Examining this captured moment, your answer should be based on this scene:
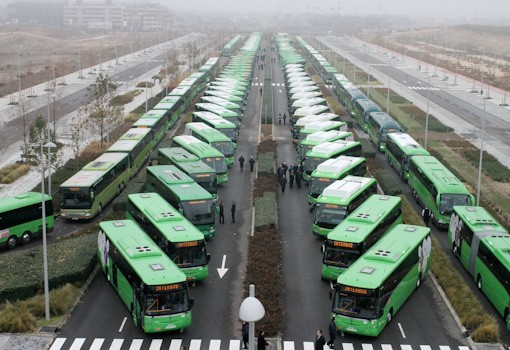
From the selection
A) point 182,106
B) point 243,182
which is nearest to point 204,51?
point 182,106

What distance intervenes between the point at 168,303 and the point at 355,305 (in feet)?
26.7

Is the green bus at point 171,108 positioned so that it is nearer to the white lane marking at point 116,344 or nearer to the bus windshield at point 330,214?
the bus windshield at point 330,214

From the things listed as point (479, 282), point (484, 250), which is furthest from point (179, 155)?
point (484, 250)

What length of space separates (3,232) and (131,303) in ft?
43.4

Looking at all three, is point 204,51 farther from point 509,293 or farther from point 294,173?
point 509,293

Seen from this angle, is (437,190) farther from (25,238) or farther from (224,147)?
(25,238)

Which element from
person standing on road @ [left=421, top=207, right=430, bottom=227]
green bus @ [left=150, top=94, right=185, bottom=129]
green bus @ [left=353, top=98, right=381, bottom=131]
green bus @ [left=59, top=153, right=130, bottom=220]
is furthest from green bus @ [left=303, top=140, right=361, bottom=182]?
green bus @ [left=150, top=94, right=185, bottom=129]

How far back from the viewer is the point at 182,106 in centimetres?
9312

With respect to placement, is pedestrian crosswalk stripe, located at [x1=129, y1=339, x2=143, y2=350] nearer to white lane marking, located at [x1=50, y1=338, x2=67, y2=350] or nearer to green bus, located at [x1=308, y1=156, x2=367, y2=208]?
white lane marking, located at [x1=50, y1=338, x2=67, y2=350]

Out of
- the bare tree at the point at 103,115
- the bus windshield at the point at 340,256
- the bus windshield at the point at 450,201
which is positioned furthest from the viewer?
the bare tree at the point at 103,115

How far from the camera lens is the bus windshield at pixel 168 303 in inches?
1230

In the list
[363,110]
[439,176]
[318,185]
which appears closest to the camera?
[439,176]

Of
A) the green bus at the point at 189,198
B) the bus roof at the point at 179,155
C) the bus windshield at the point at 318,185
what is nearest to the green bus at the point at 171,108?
the bus roof at the point at 179,155

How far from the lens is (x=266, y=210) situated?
4922 centimetres
